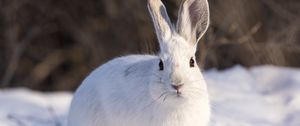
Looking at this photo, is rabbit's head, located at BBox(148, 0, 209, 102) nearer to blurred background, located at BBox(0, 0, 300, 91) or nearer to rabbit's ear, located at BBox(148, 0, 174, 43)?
rabbit's ear, located at BBox(148, 0, 174, 43)

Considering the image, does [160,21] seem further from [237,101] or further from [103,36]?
[103,36]

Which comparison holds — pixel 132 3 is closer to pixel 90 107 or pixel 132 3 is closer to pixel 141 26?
pixel 141 26

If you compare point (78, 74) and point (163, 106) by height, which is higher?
point (78, 74)

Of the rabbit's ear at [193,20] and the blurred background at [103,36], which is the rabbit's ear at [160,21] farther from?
the blurred background at [103,36]

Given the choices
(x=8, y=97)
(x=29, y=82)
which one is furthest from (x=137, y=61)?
(x=29, y=82)

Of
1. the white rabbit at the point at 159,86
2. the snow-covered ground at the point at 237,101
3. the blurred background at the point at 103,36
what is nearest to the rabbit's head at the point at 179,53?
the white rabbit at the point at 159,86


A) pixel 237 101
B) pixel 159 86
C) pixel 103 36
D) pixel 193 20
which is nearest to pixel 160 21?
pixel 193 20

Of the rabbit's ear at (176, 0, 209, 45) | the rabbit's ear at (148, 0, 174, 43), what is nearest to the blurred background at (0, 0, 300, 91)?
the rabbit's ear at (176, 0, 209, 45)
